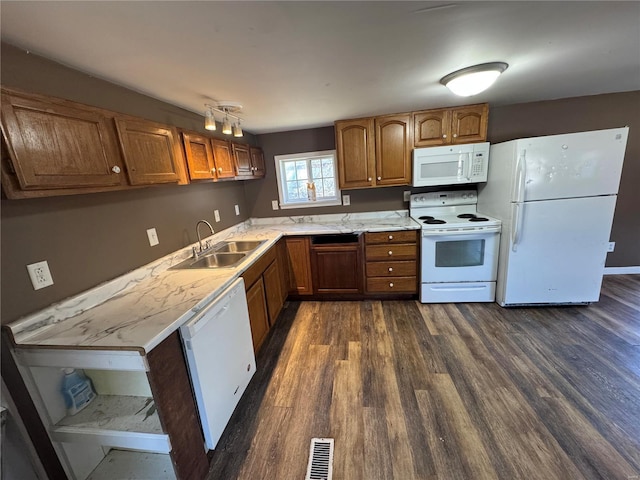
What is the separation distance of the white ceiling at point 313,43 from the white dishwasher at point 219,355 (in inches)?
50.4

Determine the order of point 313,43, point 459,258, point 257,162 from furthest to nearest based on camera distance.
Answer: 1. point 257,162
2. point 459,258
3. point 313,43

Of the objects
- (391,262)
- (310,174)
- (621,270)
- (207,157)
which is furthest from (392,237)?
(621,270)

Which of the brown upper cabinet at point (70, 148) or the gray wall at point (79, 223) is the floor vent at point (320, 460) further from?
the brown upper cabinet at point (70, 148)

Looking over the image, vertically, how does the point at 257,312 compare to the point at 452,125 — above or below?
below

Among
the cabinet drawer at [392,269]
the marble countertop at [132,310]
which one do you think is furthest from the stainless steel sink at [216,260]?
the cabinet drawer at [392,269]

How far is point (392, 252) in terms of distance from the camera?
290cm

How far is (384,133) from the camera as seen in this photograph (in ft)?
9.37

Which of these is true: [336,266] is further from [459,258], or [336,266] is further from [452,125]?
[452,125]

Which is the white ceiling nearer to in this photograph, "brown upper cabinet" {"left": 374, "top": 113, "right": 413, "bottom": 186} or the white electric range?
"brown upper cabinet" {"left": 374, "top": 113, "right": 413, "bottom": 186}

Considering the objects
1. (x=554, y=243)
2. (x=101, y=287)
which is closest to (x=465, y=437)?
(x=554, y=243)

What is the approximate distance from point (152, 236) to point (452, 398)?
7.68 ft

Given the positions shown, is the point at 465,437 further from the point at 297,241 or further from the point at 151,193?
the point at 151,193

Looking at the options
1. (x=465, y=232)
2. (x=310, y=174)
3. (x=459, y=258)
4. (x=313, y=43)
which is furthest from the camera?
(x=310, y=174)

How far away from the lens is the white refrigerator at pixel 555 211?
89.7 inches
